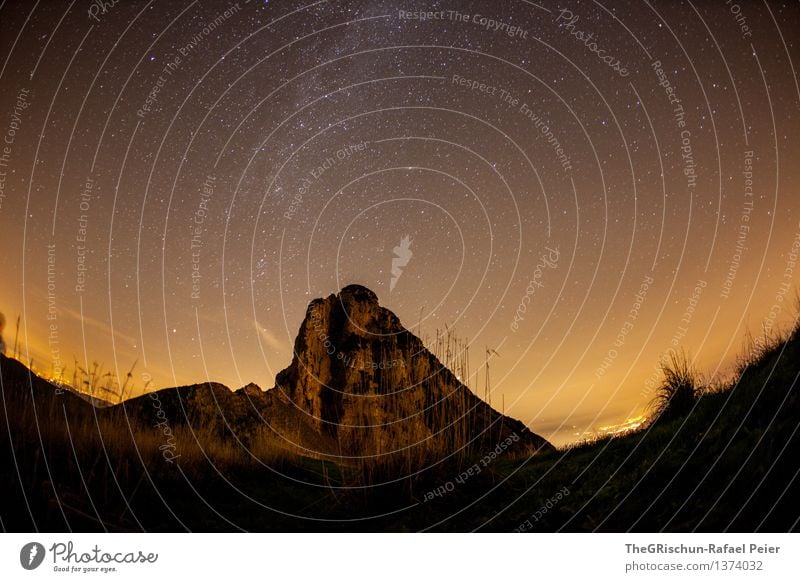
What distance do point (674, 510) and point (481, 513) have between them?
0.94 meters

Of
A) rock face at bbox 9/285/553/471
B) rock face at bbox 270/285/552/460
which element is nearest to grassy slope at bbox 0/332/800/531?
rock face at bbox 9/285/553/471
